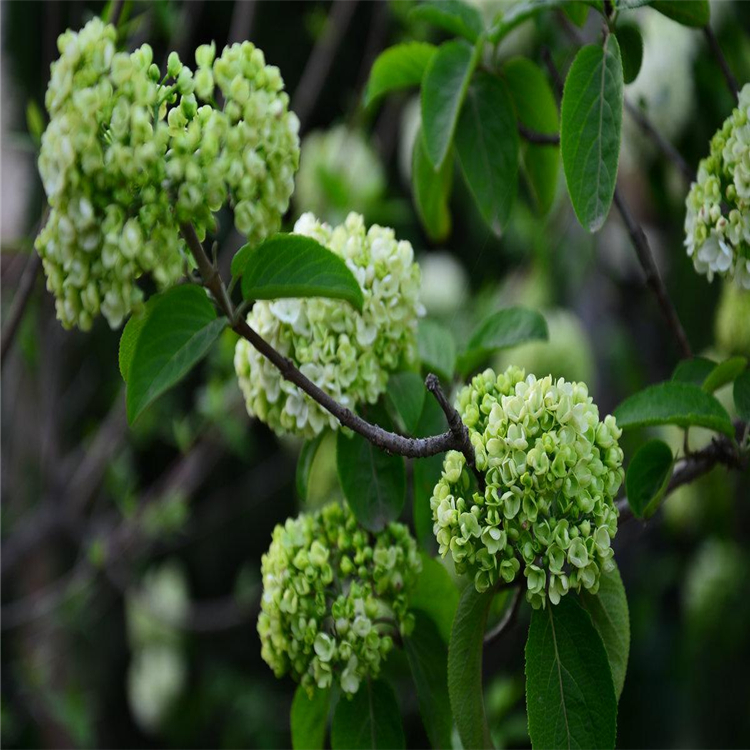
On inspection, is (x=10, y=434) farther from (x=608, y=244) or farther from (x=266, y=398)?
(x=266, y=398)

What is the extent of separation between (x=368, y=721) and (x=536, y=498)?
26 cm

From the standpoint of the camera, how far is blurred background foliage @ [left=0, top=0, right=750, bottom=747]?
66.3 inches

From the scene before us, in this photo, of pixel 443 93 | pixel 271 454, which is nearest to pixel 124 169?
pixel 443 93

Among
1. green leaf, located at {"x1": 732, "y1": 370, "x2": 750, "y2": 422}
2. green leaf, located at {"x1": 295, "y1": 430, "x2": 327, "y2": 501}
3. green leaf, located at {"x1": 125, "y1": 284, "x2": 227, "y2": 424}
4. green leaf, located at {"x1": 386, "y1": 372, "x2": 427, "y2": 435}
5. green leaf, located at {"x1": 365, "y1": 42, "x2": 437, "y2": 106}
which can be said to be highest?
green leaf, located at {"x1": 365, "y1": 42, "x2": 437, "y2": 106}

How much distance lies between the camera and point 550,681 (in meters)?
0.58

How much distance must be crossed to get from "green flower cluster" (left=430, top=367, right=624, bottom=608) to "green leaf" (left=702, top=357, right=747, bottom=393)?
6.1 inches

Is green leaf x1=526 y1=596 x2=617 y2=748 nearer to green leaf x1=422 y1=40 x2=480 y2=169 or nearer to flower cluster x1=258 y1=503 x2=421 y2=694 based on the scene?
flower cluster x1=258 y1=503 x2=421 y2=694

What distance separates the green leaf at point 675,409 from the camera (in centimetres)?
64

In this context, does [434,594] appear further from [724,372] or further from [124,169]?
[124,169]

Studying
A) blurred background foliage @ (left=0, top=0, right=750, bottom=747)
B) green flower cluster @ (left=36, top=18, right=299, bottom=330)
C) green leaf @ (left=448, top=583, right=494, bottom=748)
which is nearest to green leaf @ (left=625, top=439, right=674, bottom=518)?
green leaf @ (left=448, top=583, right=494, bottom=748)

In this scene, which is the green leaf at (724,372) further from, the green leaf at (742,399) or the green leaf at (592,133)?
the green leaf at (592,133)

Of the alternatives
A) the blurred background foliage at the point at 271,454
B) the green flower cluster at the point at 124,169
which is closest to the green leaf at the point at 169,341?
the green flower cluster at the point at 124,169

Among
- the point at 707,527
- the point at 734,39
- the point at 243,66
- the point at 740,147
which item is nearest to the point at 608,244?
the point at 707,527

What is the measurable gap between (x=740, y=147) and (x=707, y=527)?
5.22ft
